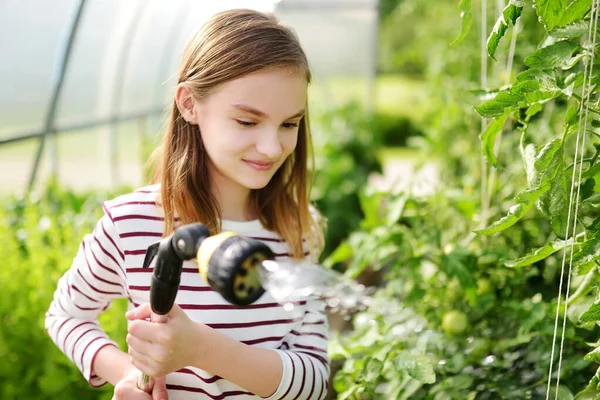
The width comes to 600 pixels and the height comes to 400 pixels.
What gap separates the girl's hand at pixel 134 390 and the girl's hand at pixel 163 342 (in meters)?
0.09

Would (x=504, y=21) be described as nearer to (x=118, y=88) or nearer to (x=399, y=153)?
(x=118, y=88)

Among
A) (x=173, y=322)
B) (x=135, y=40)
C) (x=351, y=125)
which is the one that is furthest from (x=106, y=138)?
(x=173, y=322)

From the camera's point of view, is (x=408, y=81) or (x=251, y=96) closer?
(x=251, y=96)

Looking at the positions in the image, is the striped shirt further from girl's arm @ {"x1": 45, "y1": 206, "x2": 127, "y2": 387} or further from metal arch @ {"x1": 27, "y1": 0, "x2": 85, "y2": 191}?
metal arch @ {"x1": 27, "y1": 0, "x2": 85, "y2": 191}

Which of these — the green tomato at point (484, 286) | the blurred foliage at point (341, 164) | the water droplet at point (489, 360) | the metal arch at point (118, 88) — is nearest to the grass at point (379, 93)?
the blurred foliage at point (341, 164)

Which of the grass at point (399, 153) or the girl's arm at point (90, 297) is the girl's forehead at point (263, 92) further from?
the grass at point (399, 153)

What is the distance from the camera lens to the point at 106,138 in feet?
16.0

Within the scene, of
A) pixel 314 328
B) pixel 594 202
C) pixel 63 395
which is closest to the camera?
pixel 594 202

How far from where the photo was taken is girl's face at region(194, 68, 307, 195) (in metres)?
1.14

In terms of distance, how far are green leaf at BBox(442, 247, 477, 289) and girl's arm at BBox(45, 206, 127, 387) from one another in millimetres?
831

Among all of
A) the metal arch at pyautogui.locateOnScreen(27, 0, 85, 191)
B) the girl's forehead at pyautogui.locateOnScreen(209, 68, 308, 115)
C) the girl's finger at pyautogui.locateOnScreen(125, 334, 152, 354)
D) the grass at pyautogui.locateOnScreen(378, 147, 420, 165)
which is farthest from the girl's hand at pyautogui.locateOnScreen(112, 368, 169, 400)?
the grass at pyautogui.locateOnScreen(378, 147, 420, 165)

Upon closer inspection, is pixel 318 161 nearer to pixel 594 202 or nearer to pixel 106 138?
pixel 106 138

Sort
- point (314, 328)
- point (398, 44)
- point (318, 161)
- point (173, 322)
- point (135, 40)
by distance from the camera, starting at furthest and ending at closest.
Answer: point (398, 44), point (135, 40), point (318, 161), point (314, 328), point (173, 322)

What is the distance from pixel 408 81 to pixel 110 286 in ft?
49.0
